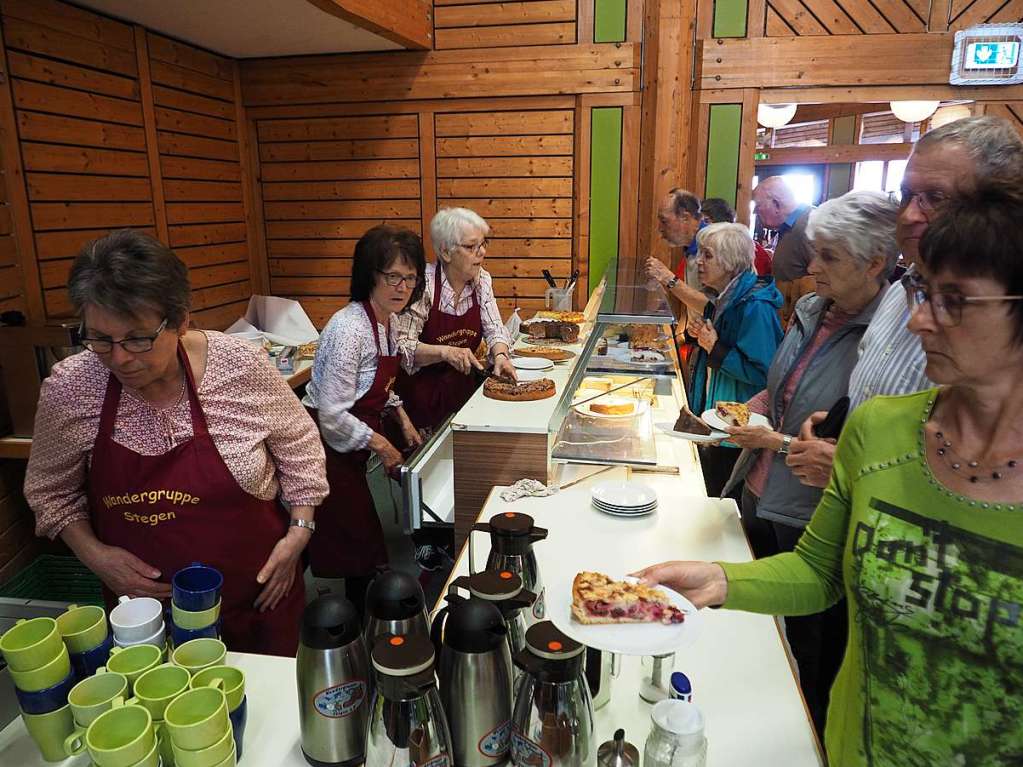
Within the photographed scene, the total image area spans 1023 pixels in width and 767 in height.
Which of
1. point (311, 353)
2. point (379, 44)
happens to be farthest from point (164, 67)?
point (311, 353)

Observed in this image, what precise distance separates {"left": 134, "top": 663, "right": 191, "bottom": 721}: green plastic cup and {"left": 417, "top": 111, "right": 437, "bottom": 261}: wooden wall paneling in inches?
220

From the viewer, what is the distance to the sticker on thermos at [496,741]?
116cm

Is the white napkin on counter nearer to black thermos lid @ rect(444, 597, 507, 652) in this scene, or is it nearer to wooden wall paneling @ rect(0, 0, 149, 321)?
black thermos lid @ rect(444, 597, 507, 652)

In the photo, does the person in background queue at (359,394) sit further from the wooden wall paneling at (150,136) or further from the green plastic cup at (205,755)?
the wooden wall paneling at (150,136)

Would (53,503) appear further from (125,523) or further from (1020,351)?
(1020,351)

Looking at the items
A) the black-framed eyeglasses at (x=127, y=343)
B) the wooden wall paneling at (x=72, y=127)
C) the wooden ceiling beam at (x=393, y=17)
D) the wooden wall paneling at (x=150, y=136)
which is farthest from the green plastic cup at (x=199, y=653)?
the wooden wall paneling at (x=150, y=136)

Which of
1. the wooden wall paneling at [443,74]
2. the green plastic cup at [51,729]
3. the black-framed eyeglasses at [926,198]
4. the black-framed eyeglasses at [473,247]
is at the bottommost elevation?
the green plastic cup at [51,729]

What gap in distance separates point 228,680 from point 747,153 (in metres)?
6.03

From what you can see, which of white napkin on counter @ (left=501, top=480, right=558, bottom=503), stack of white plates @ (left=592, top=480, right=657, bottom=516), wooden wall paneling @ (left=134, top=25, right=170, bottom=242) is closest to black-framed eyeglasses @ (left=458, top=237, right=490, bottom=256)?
white napkin on counter @ (left=501, top=480, right=558, bottom=503)

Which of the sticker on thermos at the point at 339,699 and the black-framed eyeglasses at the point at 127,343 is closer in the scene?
the sticker on thermos at the point at 339,699

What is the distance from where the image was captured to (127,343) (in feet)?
5.57

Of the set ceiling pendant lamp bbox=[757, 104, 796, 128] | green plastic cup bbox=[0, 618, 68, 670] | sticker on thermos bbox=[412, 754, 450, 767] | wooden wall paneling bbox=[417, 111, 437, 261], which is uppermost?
ceiling pendant lamp bbox=[757, 104, 796, 128]

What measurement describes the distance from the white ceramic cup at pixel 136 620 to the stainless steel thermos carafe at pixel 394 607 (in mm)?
471

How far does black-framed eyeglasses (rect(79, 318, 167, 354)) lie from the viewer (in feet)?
5.54
